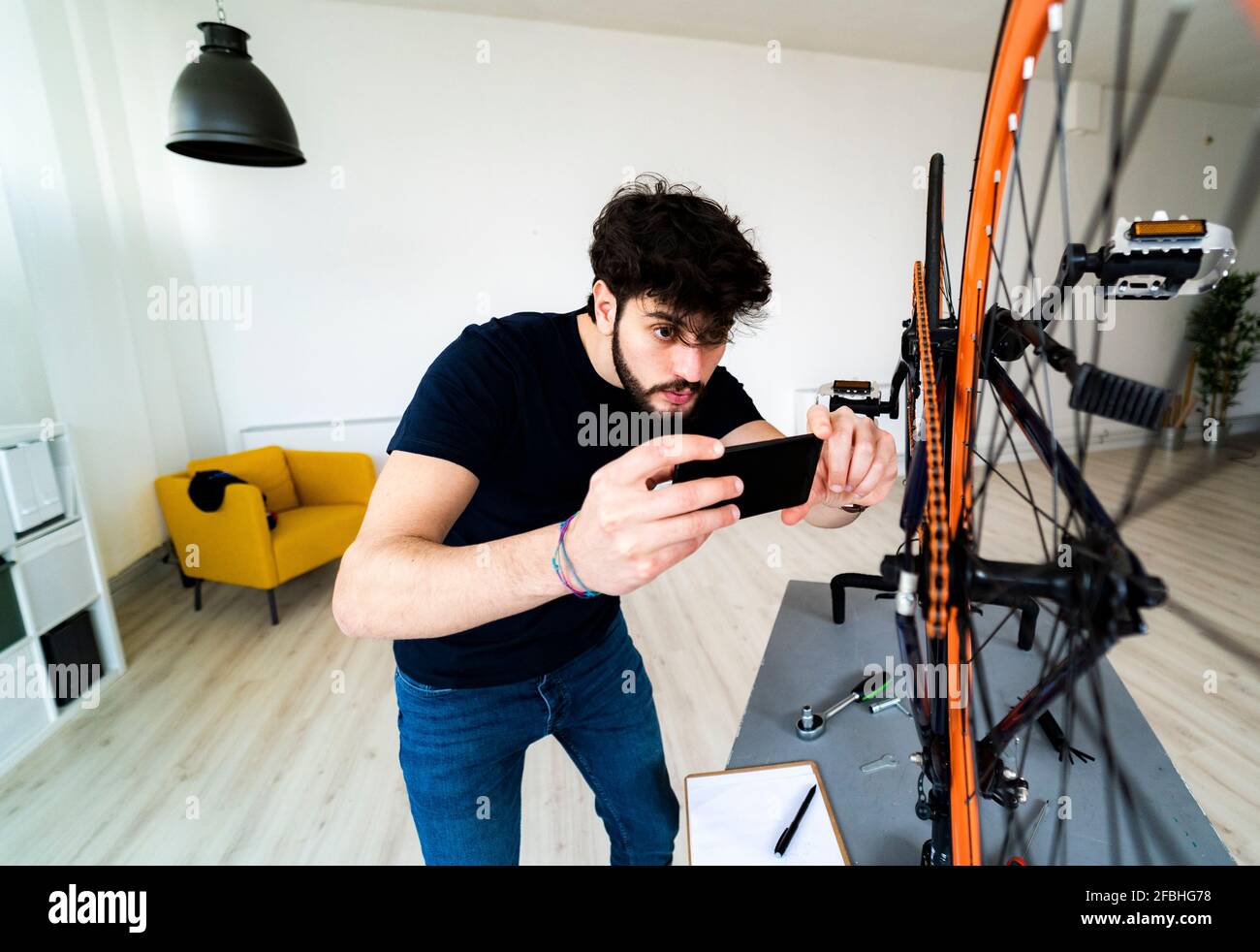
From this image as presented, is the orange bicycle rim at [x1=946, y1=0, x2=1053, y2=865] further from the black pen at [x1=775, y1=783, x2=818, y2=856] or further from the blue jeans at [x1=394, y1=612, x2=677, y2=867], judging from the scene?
the blue jeans at [x1=394, y1=612, x2=677, y2=867]

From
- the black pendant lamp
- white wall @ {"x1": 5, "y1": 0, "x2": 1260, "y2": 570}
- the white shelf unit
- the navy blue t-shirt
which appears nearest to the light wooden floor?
the white shelf unit

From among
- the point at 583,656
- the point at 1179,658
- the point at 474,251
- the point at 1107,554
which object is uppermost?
the point at 474,251

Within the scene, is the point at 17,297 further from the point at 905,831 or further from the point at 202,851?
the point at 905,831

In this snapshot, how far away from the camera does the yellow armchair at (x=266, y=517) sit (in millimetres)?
2885

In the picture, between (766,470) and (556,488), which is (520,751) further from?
(766,470)

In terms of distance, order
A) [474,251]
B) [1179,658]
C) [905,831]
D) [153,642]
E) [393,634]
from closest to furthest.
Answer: [393,634]
[905,831]
[1179,658]
[153,642]
[474,251]

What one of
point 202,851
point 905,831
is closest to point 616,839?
point 905,831

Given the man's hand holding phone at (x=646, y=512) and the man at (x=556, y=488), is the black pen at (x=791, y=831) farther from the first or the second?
the man's hand holding phone at (x=646, y=512)

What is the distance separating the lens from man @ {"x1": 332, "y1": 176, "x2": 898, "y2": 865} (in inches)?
37.4

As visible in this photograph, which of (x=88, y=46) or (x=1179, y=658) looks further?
(x=88, y=46)

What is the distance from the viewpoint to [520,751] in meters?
1.21

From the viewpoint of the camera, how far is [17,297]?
264cm
